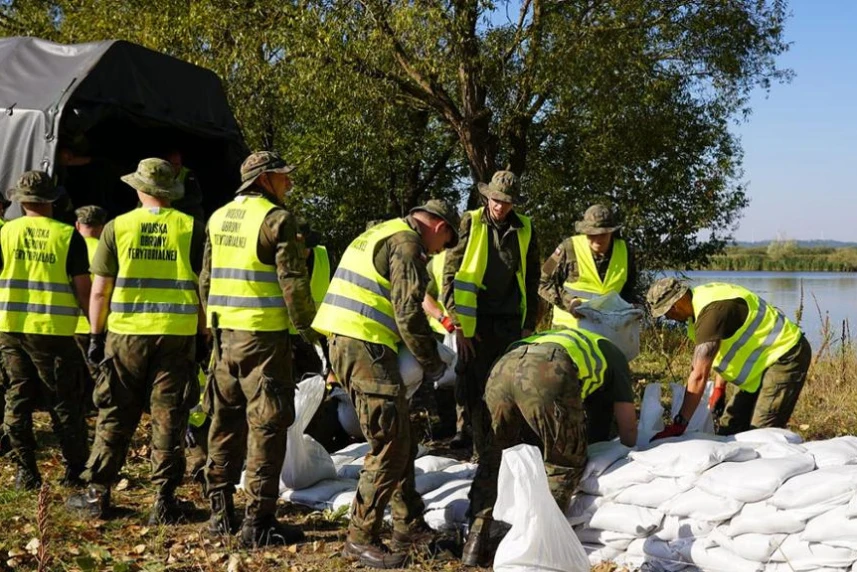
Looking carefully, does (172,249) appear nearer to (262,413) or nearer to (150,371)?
(150,371)

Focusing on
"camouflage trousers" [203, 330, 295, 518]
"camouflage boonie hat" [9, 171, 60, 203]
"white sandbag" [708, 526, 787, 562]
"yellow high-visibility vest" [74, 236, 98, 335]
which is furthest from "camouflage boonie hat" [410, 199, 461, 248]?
"yellow high-visibility vest" [74, 236, 98, 335]

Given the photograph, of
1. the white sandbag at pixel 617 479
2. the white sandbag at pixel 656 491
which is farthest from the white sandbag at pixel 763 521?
the white sandbag at pixel 617 479

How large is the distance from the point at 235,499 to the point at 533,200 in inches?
370

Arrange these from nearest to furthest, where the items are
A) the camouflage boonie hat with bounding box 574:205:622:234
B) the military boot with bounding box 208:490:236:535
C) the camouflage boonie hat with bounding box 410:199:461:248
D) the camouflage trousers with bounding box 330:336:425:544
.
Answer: the camouflage trousers with bounding box 330:336:425:544
the camouflage boonie hat with bounding box 410:199:461:248
the military boot with bounding box 208:490:236:535
the camouflage boonie hat with bounding box 574:205:622:234

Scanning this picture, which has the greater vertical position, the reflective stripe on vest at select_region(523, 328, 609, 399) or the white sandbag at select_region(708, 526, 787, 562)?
the reflective stripe on vest at select_region(523, 328, 609, 399)

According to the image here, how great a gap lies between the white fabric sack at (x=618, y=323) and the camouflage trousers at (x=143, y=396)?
2190 millimetres

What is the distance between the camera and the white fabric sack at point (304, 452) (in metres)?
5.31

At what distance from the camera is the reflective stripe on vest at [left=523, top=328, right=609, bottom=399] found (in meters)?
4.12

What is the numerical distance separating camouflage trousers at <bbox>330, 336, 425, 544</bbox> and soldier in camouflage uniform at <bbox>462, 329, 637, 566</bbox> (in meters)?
0.40

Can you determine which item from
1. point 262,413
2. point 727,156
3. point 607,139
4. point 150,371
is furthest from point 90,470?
point 727,156

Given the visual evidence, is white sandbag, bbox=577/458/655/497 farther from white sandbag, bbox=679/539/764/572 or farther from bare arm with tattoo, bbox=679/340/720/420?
bare arm with tattoo, bbox=679/340/720/420

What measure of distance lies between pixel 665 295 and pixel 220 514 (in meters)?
2.60

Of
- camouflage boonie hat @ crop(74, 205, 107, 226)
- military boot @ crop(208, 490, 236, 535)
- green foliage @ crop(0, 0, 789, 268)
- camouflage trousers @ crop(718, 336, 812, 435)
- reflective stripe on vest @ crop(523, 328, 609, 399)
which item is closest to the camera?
reflective stripe on vest @ crop(523, 328, 609, 399)

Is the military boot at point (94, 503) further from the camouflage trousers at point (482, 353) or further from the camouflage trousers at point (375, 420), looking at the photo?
the camouflage trousers at point (482, 353)
